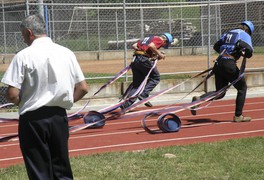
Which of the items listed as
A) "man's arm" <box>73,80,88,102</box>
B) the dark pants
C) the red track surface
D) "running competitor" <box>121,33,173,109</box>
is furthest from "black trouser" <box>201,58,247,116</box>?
"man's arm" <box>73,80,88,102</box>

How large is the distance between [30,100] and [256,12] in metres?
26.8

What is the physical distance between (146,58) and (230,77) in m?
2.28

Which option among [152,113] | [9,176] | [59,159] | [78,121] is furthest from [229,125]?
[59,159]

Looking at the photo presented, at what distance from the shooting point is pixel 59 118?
5.16 metres

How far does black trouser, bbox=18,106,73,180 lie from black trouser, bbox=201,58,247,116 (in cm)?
617

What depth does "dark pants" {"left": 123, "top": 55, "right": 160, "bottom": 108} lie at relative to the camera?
1260 cm

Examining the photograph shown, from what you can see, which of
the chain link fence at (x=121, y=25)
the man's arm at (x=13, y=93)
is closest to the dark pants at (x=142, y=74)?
the man's arm at (x=13, y=93)

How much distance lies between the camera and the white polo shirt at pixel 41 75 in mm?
4930

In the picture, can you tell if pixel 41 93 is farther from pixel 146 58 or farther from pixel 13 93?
pixel 146 58

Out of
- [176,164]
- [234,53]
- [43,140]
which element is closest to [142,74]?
[234,53]

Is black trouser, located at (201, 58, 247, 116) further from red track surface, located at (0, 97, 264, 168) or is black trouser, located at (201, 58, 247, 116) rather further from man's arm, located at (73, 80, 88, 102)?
man's arm, located at (73, 80, 88, 102)

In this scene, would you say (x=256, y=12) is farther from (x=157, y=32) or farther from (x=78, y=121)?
(x=78, y=121)

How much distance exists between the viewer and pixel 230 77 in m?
11.0

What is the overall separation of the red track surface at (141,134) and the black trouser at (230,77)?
449mm
